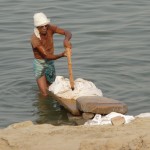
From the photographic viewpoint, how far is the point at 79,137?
654 centimetres

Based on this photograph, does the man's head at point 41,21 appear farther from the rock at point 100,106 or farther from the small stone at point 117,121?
the small stone at point 117,121

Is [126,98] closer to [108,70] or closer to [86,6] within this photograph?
[108,70]

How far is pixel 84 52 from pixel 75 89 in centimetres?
374

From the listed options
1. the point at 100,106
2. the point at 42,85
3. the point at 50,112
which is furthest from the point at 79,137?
the point at 42,85

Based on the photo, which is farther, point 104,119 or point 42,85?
point 42,85

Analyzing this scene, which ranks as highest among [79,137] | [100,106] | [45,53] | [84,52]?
[79,137]

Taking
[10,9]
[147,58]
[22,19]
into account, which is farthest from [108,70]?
[10,9]

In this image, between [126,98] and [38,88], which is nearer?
[126,98]

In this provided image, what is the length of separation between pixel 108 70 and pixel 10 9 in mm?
→ 5610

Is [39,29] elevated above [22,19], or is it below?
above

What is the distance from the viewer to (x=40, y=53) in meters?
10.3

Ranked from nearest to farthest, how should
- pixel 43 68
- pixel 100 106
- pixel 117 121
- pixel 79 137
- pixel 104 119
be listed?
pixel 79 137 < pixel 117 121 < pixel 104 119 < pixel 100 106 < pixel 43 68

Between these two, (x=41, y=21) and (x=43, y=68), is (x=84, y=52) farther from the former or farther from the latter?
(x=41, y=21)

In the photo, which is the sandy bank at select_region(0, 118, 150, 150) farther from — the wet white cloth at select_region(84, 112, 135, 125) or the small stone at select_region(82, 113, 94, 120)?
the small stone at select_region(82, 113, 94, 120)
